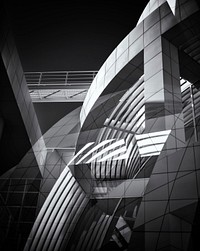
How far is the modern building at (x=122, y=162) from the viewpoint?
6852 millimetres

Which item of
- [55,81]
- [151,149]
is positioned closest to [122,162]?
[151,149]

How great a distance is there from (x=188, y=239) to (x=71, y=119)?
367 inches

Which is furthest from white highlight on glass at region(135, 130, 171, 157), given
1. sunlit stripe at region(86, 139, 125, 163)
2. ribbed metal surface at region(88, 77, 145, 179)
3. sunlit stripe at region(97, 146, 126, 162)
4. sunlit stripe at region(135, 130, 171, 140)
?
sunlit stripe at region(86, 139, 125, 163)

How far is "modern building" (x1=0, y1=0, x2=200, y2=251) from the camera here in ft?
22.5

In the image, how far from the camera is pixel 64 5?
22328mm

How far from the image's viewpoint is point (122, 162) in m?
8.70

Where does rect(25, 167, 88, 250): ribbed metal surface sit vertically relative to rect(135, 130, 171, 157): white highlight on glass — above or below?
below

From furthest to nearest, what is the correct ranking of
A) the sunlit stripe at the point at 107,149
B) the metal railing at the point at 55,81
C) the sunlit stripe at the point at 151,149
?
the metal railing at the point at 55,81, the sunlit stripe at the point at 107,149, the sunlit stripe at the point at 151,149

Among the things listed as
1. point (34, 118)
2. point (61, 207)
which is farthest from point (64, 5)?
point (61, 207)

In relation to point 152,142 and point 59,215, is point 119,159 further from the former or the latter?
point 59,215

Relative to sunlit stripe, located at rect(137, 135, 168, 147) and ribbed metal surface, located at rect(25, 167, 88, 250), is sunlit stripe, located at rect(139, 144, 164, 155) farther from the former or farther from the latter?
ribbed metal surface, located at rect(25, 167, 88, 250)

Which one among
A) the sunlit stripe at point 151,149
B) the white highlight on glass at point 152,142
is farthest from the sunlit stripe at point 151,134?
the sunlit stripe at point 151,149

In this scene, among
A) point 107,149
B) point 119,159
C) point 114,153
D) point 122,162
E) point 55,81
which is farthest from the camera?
point 55,81

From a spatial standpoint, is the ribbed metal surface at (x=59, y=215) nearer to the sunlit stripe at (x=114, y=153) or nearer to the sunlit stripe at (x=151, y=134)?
the sunlit stripe at (x=114, y=153)
